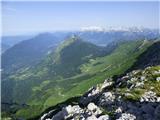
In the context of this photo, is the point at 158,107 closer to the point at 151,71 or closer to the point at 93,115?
the point at 93,115

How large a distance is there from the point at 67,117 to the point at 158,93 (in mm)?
38561

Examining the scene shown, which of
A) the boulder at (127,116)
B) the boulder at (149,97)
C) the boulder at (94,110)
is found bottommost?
the boulder at (149,97)

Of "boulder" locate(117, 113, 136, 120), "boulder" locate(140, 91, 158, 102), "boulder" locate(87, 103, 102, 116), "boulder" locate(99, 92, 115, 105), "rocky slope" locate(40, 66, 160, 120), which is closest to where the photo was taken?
"boulder" locate(117, 113, 136, 120)

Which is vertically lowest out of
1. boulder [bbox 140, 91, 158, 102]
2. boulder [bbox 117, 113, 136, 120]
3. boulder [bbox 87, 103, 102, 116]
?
boulder [bbox 140, 91, 158, 102]

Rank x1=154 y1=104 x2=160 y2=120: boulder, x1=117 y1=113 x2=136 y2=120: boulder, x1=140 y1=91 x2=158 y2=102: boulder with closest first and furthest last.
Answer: x1=117 y1=113 x2=136 y2=120: boulder
x1=154 y1=104 x2=160 y2=120: boulder
x1=140 y1=91 x2=158 y2=102: boulder

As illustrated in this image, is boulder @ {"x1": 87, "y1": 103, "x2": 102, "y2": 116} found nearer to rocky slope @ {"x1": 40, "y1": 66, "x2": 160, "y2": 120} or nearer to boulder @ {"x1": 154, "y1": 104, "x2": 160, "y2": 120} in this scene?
rocky slope @ {"x1": 40, "y1": 66, "x2": 160, "y2": 120}

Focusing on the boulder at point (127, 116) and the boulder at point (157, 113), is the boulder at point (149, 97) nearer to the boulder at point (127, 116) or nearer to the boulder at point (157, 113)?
the boulder at point (157, 113)

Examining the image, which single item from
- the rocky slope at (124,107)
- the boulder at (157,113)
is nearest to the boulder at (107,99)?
the rocky slope at (124,107)

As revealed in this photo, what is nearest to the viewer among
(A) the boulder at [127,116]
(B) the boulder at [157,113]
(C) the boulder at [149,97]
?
(A) the boulder at [127,116]

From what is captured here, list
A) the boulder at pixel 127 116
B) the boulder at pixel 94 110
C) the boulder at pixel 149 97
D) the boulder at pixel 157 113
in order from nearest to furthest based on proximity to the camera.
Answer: the boulder at pixel 127 116, the boulder at pixel 157 113, the boulder at pixel 94 110, the boulder at pixel 149 97

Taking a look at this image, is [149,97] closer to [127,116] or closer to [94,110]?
[94,110]

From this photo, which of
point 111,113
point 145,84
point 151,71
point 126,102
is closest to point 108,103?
point 126,102

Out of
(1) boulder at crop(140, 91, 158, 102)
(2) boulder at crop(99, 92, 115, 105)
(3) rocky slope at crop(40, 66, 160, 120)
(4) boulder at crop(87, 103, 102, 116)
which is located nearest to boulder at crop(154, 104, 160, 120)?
(3) rocky slope at crop(40, 66, 160, 120)

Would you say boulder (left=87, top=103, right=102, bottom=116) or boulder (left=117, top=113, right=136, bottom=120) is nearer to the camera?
boulder (left=117, top=113, right=136, bottom=120)
